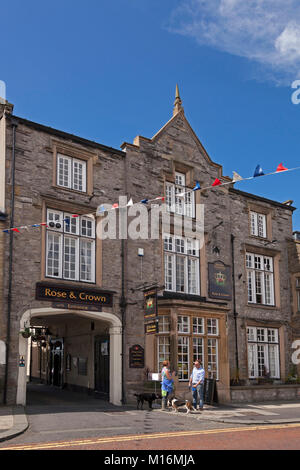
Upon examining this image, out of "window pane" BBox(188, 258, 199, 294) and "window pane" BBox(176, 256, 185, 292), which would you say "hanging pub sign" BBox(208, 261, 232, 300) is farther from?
"window pane" BBox(176, 256, 185, 292)

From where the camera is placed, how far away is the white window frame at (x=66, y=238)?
1797cm

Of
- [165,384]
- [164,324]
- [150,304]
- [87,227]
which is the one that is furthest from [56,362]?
[165,384]

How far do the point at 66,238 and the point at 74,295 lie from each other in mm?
2193

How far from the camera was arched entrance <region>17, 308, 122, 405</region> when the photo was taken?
55.7 feet

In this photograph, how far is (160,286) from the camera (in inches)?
799

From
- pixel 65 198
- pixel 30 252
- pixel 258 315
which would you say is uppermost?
pixel 65 198

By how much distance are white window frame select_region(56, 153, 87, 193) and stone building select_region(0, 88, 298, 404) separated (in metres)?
0.04

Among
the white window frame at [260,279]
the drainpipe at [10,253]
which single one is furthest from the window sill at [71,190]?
the white window frame at [260,279]

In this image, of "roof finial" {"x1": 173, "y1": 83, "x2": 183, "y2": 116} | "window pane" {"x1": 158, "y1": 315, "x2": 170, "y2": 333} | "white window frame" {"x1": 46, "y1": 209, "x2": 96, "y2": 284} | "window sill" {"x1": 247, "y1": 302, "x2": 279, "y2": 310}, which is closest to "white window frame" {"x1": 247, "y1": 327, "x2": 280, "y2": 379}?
"window sill" {"x1": 247, "y1": 302, "x2": 279, "y2": 310}

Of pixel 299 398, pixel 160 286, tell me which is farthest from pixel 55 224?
pixel 299 398

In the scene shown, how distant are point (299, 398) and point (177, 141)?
1287cm

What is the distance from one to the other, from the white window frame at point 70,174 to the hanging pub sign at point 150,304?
4.79 m
